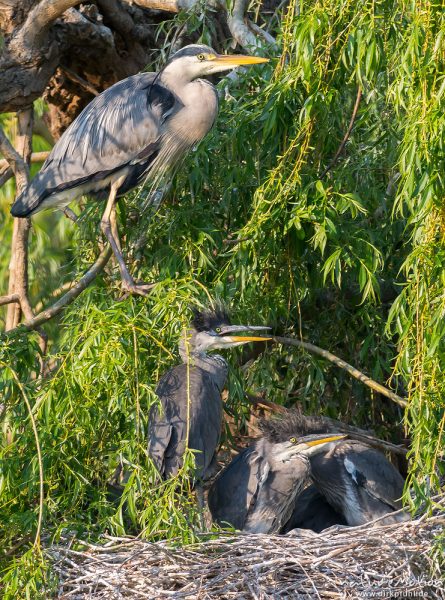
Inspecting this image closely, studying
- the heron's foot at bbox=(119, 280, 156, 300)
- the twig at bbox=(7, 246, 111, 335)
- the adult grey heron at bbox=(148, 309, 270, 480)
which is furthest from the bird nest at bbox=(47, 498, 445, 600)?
the twig at bbox=(7, 246, 111, 335)

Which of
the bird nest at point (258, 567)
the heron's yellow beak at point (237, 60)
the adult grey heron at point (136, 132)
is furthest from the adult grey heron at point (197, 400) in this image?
the heron's yellow beak at point (237, 60)

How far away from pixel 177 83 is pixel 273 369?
1516 millimetres

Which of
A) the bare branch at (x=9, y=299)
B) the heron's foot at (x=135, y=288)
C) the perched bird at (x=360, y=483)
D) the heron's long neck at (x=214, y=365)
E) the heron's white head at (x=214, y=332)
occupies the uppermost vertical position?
the heron's foot at (x=135, y=288)

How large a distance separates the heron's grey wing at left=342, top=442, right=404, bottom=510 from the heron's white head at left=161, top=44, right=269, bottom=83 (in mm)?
1940

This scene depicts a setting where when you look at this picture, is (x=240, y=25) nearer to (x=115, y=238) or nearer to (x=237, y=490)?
(x=115, y=238)

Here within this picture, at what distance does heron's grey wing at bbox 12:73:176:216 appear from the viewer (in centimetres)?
551

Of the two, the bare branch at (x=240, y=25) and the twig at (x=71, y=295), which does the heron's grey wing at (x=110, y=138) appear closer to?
the twig at (x=71, y=295)

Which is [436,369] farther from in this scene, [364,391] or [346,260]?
[364,391]

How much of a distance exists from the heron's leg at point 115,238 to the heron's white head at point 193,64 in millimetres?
581

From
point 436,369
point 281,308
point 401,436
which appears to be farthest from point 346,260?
point 401,436

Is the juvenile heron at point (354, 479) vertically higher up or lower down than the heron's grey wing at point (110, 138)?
lower down

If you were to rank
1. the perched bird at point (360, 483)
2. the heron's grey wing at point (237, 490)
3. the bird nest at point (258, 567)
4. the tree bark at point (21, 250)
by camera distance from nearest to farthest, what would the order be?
the bird nest at point (258, 567) → the heron's grey wing at point (237, 490) → the perched bird at point (360, 483) → the tree bark at point (21, 250)

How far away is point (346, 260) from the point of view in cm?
460

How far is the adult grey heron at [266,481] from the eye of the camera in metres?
4.97
